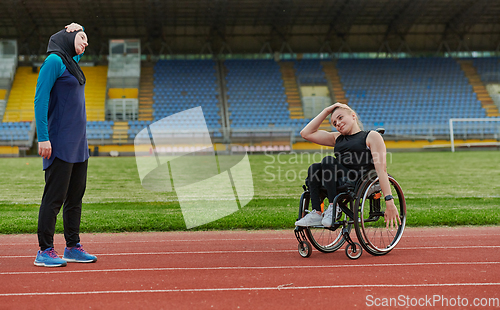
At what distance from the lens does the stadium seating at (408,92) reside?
29938 millimetres

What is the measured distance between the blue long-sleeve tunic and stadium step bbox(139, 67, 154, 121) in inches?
1032

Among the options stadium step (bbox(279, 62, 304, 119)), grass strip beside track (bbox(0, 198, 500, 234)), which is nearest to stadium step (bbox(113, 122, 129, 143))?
stadium step (bbox(279, 62, 304, 119))

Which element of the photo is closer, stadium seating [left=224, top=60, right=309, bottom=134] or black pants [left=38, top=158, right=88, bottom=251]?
black pants [left=38, top=158, right=88, bottom=251]

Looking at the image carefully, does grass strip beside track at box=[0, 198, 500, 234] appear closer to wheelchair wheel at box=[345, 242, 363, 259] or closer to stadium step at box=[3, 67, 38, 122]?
wheelchair wheel at box=[345, 242, 363, 259]

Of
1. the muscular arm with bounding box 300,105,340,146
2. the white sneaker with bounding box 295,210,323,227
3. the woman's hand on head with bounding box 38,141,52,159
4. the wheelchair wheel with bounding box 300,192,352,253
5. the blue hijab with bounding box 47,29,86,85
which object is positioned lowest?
the wheelchair wheel with bounding box 300,192,352,253

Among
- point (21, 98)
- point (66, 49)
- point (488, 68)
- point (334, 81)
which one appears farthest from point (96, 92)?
point (66, 49)

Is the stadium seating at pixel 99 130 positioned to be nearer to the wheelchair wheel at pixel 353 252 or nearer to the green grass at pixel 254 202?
the green grass at pixel 254 202

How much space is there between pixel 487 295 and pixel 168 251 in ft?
9.68

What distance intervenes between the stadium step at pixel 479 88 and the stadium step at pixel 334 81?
9.41 m

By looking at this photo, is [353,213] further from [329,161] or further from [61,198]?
[61,198]

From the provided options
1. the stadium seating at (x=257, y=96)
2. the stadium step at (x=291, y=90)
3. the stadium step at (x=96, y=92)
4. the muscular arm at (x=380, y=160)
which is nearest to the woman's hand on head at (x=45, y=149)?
the muscular arm at (x=380, y=160)

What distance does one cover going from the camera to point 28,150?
84.7 ft

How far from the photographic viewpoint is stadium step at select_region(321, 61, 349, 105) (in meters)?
32.1

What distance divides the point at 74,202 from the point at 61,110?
85cm
